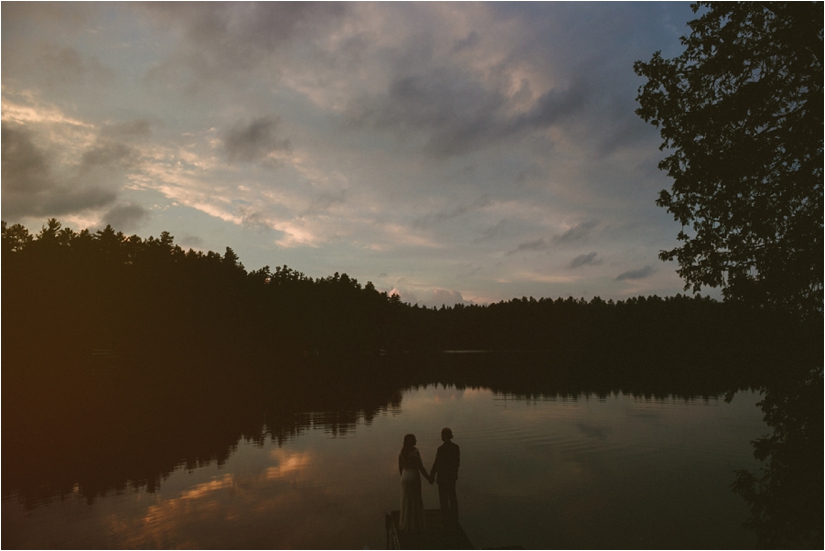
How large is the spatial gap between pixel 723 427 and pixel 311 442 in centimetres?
2342

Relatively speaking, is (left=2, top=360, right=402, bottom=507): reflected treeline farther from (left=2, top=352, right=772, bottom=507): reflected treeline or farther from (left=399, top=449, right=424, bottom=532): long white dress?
(left=399, top=449, right=424, bottom=532): long white dress

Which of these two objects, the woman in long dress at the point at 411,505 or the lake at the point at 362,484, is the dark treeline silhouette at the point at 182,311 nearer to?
the lake at the point at 362,484

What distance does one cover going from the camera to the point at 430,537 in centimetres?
1178

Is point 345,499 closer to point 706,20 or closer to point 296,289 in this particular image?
point 706,20

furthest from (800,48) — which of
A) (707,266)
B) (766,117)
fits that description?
(707,266)

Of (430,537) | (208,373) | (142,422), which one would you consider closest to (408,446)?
(430,537)

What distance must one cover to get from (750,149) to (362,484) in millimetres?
14931

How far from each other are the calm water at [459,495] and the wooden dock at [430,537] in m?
1.08

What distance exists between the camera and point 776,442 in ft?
45.2

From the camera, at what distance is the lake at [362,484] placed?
14055 millimetres

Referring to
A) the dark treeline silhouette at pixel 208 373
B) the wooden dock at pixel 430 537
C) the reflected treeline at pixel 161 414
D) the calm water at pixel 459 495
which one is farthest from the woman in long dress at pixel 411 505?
the reflected treeline at pixel 161 414

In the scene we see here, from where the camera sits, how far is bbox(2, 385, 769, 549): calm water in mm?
13883

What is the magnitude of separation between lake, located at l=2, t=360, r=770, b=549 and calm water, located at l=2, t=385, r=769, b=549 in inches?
2.6

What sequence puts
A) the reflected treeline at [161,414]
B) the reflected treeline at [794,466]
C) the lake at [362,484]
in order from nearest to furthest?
the reflected treeline at [794,466], the lake at [362,484], the reflected treeline at [161,414]
